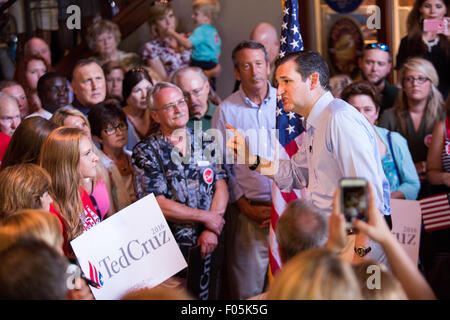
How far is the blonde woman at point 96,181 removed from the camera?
3.52 metres

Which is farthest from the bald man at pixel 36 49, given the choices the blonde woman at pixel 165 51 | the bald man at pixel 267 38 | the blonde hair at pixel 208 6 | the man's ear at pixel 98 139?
the bald man at pixel 267 38

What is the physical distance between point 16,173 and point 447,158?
2783mm

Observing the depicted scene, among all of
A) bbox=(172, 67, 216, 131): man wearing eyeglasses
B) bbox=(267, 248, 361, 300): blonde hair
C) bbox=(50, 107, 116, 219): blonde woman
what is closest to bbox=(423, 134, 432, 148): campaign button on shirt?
bbox=(172, 67, 216, 131): man wearing eyeglasses

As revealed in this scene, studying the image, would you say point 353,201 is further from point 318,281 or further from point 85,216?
point 85,216

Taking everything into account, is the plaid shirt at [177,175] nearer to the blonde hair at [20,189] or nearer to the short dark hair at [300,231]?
the blonde hair at [20,189]

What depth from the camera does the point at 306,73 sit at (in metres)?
2.99

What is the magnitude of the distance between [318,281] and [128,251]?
63.0 inches

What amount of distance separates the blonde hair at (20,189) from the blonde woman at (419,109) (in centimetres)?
280

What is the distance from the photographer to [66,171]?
2992mm

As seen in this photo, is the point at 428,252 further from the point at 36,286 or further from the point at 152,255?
the point at 36,286

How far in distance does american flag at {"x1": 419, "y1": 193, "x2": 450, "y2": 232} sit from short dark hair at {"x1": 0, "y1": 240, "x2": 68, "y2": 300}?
114 inches

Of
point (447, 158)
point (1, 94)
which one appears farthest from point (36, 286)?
point (447, 158)

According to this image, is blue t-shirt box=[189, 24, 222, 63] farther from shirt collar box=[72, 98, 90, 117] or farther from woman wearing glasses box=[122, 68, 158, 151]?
shirt collar box=[72, 98, 90, 117]

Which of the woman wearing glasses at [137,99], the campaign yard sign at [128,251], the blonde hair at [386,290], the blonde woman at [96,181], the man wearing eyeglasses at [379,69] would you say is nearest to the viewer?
the blonde hair at [386,290]
